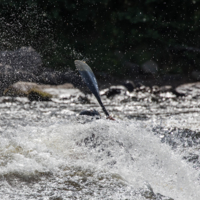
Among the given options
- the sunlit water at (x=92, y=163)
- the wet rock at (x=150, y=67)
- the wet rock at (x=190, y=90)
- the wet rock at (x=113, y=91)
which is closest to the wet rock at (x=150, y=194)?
the sunlit water at (x=92, y=163)

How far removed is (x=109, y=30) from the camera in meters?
10.4

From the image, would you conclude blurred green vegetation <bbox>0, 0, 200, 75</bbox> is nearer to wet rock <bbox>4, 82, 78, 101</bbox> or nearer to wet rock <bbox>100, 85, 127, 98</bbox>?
wet rock <bbox>100, 85, 127, 98</bbox>

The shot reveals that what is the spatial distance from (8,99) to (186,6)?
6.78m

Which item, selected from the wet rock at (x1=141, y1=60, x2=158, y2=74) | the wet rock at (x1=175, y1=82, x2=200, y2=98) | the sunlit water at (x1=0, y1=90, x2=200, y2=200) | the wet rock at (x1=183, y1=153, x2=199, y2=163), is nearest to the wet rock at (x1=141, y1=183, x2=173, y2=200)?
the sunlit water at (x1=0, y1=90, x2=200, y2=200)

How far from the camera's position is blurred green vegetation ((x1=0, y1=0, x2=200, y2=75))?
31.8 feet

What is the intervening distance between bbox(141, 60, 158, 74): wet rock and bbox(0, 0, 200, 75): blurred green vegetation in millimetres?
277

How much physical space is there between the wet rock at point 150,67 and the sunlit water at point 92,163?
4748 millimetres

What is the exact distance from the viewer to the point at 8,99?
611cm

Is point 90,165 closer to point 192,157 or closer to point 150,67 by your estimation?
point 192,157

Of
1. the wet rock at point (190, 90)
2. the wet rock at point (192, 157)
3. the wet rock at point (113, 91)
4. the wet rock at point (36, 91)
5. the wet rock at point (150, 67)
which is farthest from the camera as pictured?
the wet rock at point (150, 67)

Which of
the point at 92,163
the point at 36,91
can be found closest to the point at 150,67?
the point at 36,91

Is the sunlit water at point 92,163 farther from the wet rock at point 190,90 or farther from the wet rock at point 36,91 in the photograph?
the wet rock at point 190,90

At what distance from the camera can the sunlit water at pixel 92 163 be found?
2469 millimetres

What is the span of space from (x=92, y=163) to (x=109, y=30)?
7.91 m
